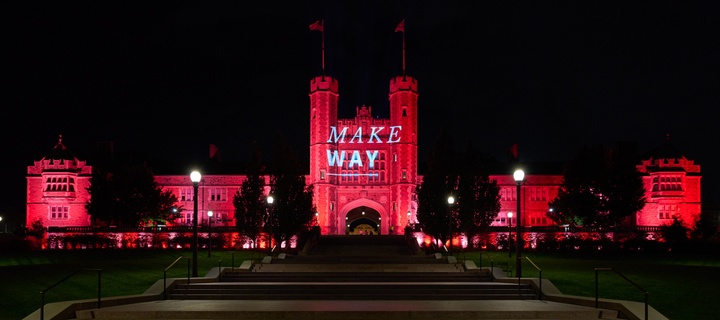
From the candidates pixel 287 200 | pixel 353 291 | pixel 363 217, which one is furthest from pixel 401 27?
pixel 353 291

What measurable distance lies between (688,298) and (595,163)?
42799mm

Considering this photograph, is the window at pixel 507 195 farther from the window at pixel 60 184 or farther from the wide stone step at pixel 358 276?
the wide stone step at pixel 358 276

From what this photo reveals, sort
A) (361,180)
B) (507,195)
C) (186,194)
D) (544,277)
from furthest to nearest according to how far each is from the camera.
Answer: (186,194)
(507,195)
(361,180)
(544,277)

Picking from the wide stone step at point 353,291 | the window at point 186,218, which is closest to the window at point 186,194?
the window at point 186,218

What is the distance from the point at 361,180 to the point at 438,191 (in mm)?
21282

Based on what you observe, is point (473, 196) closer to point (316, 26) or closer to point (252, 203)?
point (252, 203)

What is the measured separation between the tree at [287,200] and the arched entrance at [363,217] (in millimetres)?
20982

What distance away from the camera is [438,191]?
51.2 m

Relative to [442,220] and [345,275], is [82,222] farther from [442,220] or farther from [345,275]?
[345,275]

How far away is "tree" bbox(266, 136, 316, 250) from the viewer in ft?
163

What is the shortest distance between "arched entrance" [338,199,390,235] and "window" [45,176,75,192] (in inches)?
1052

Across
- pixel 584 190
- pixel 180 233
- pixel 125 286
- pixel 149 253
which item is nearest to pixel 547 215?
pixel 584 190

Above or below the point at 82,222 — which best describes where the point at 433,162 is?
above

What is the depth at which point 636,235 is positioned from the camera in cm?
6159
